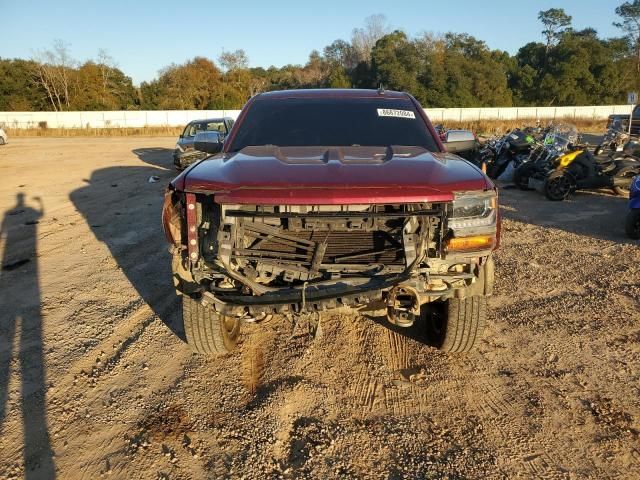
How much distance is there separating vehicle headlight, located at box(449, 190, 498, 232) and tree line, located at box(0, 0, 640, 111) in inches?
2009

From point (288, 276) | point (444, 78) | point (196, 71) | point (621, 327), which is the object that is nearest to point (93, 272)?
point (288, 276)

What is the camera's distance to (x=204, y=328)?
3.38m

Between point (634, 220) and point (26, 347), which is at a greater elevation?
point (634, 220)

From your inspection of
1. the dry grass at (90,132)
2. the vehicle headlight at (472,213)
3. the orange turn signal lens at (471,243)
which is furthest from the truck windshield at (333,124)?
the dry grass at (90,132)

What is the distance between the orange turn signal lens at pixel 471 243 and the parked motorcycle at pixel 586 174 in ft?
26.3

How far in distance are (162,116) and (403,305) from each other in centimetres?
4671

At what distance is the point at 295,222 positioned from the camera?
2789 millimetres

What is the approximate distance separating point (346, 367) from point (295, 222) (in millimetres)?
1272

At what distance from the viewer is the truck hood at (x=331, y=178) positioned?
8.48 ft

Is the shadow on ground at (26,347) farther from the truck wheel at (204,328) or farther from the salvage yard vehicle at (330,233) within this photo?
the salvage yard vehicle at (330,233)

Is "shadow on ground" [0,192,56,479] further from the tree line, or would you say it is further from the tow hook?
the tree line

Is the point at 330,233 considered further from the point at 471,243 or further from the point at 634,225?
the point at 634,225

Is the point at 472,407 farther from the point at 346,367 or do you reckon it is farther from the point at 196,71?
the point at 196,71

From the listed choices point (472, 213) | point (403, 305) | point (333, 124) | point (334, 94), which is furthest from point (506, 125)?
point (403, 305)
